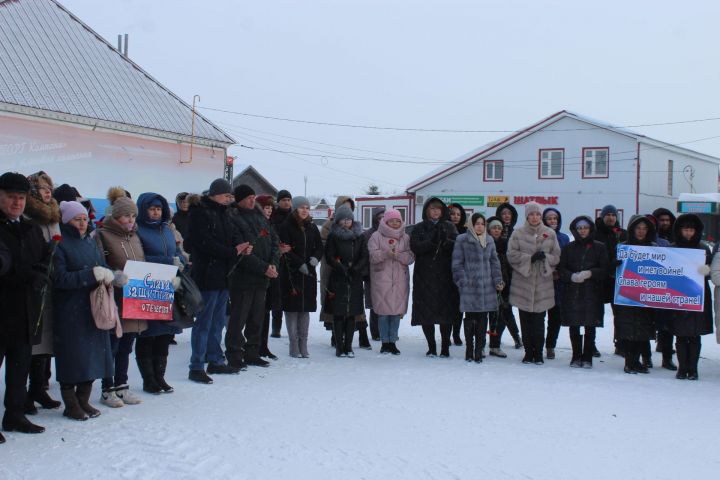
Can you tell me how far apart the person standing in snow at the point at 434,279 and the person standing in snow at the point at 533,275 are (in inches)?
32.6

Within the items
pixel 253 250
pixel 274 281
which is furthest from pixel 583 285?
pixel 253 250

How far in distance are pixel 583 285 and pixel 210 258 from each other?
15.3 feet

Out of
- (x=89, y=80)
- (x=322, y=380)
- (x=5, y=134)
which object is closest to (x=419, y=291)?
(x=322, y=380)

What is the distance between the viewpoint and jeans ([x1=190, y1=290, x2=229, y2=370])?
7.22 m

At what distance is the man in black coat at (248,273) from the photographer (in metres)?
7.81

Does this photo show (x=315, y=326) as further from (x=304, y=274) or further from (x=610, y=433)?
(x=610, y=433)

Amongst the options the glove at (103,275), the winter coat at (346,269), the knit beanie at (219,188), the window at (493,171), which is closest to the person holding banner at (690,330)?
the winter coat at (346,269)

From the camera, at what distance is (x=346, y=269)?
9164 mm

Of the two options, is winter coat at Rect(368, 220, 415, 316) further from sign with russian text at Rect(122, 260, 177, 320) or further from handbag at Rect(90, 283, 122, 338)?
handbag at Rect(90, 283, 122, 338)

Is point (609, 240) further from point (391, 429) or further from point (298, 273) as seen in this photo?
point (391, 429)

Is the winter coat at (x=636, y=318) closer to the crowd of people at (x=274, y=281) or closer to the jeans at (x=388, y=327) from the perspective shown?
the crowd of people at (x=274, y=281)

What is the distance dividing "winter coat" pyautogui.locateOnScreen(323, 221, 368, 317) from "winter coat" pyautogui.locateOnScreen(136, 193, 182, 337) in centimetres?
292

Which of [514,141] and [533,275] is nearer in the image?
[533,275]

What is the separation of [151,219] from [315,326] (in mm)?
5887
